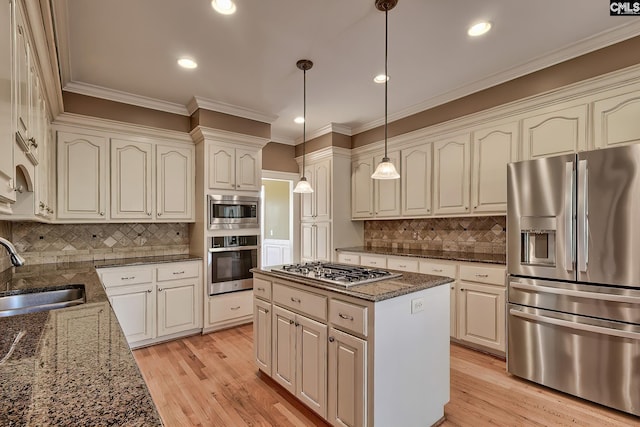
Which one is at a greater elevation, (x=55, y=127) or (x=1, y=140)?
(x=55, y=127)

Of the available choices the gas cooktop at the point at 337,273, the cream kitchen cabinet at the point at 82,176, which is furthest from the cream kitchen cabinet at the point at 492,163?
the cream kitchen cabinet at the point at 82,176

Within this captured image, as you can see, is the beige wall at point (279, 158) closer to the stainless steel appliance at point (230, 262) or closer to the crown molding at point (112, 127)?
the crown molding at point (112, 127)

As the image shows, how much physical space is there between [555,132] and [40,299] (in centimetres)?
414

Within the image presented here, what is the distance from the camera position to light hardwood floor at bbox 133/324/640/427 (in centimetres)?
210

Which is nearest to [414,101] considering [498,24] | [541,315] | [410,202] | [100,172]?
[410,202]

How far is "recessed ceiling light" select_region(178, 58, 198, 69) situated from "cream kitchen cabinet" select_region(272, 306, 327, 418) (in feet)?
7.37

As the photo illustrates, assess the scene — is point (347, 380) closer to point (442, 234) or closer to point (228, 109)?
point (442, 234)

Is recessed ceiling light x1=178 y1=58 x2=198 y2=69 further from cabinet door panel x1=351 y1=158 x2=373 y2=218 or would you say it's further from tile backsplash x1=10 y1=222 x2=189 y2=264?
cabinet door panel x1=351 y1=158 x2=373 y2=218

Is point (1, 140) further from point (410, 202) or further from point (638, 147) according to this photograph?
point (410, 202)

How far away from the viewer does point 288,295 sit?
2.26 meters

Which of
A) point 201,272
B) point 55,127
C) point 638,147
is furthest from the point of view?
point 201,272

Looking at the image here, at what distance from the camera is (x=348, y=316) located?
179 centimetres

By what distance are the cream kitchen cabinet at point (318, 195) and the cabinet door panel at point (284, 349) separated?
97.7 inches

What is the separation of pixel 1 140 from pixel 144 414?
105cm
